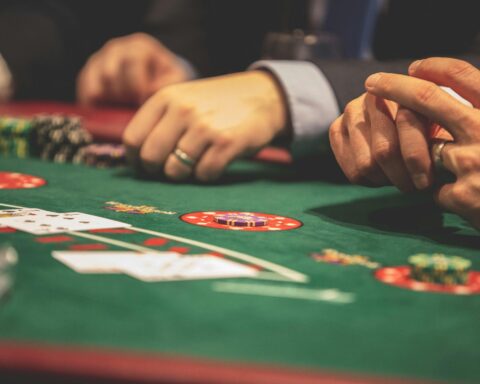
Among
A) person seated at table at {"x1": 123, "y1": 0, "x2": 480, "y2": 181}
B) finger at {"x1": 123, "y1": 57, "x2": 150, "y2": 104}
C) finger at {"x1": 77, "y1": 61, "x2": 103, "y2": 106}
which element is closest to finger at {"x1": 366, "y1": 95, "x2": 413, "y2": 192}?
person seated at table at {"x1": 123, "y1": 0, "x2": 480, "y2": 181}

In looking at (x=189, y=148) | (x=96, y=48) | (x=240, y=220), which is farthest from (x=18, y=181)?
(x=96, y=48)

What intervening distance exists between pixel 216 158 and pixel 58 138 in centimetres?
70

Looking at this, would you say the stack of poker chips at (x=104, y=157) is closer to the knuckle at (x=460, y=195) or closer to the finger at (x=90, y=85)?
the knuckle at (x=460, y=195)

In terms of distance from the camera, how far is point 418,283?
1178 millimetres

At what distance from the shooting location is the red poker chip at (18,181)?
6.47 feet

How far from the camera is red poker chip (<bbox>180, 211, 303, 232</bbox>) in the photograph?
156cm

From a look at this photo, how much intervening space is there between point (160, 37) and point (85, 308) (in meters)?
4.39

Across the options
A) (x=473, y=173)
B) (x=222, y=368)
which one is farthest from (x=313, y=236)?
(x=222, y=368)

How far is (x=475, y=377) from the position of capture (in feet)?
2.68

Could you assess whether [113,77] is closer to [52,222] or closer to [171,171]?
[171,171]

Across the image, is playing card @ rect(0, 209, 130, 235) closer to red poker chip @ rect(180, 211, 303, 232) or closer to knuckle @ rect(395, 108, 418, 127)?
red poker chip @ rect(180, 211, 303, 232)

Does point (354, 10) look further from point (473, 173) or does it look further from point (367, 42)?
point (473, 173)

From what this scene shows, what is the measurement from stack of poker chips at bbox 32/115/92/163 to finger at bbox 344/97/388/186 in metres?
1.14

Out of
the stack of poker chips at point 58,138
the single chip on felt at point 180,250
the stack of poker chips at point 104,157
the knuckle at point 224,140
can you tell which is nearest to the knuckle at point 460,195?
the single chip on felt at point 180,250
